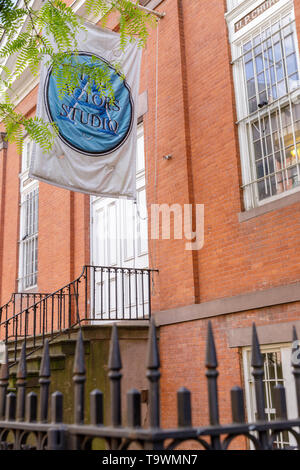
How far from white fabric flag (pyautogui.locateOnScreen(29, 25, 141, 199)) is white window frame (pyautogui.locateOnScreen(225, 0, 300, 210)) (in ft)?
5.48

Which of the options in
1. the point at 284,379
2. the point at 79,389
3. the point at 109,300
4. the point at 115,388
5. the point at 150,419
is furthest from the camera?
the point at 109,300

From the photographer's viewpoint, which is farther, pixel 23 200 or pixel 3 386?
pixel 23 200

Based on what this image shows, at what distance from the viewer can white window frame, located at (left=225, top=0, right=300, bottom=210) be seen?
7.45m

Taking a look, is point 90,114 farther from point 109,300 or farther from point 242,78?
point 109,300

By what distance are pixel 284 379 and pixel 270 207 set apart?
237 centimetres

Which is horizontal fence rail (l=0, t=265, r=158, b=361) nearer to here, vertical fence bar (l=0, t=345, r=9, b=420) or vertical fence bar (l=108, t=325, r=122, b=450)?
vertical fence bar (l=0, t=345, r=9, b=420)

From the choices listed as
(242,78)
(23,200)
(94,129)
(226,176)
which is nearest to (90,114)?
(94,129)

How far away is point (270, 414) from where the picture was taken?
683 cm

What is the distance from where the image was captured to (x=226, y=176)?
792 centimetres

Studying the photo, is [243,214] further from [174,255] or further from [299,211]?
[174,255]

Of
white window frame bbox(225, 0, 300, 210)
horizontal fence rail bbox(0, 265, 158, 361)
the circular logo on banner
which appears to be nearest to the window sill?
white window frame bbox(225, 0, 300, 210)

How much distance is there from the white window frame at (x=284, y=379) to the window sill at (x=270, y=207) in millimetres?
1876

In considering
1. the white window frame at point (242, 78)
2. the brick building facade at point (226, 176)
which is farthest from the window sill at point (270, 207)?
the white window frame at point (242, 78)

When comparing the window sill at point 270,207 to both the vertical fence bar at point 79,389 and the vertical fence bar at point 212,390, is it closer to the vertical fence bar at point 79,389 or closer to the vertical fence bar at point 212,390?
the vertical fence bar at point 212,390
